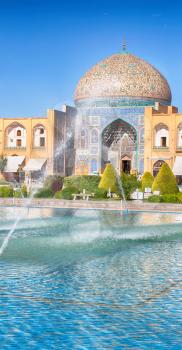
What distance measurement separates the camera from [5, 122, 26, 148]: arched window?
115ft

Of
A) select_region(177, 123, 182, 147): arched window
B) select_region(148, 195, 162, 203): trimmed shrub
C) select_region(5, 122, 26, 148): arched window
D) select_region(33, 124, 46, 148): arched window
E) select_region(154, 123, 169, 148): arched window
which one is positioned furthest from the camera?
select_region(5, 122, 26, 148): arched window

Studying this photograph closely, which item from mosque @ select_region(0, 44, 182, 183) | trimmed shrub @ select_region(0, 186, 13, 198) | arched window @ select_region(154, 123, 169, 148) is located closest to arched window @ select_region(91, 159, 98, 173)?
mosque @ select_region(0, 44, 182, 183)

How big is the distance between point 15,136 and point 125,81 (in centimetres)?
669

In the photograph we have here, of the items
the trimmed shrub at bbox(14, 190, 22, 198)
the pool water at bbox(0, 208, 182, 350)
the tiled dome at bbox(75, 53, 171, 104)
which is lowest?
the pool water at bbox(0, 208, 182, 350)

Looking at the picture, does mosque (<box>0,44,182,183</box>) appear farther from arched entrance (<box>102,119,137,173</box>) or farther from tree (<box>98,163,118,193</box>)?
tree (<box>98,163,118,193</box>)

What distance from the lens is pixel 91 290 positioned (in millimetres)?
7523

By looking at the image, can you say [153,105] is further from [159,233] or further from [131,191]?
[159,233]

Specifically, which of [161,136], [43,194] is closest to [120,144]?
[161,136]

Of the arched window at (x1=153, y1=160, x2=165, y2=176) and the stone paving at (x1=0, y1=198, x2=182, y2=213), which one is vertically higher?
the arched window at (x1=153, y1=160, x2=165, y2=176)

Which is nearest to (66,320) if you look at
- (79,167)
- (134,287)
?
(134,287)

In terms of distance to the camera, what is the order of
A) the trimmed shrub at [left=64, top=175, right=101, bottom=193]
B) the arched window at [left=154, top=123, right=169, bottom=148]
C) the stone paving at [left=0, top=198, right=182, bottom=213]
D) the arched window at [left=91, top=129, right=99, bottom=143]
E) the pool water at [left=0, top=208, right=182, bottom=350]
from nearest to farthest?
the pool water at [left=0, top=208, right=182, bottom=350] < the stone paving at [left=0, top=198, right=182, bottom=213] < the trimmed shrub at [left=64, top=175, right=101, bottom=193] < the arched window at [left=154, top=123, right=169, bottom=148] < the arched window at [left=91, top=129, right=99, bottom=143]

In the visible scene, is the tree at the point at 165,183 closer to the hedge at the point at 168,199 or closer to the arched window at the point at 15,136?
the hedge at the point at 168,199

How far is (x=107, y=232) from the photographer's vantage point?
13484 mm

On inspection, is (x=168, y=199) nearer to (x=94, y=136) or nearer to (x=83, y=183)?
(x=83, y=183)
